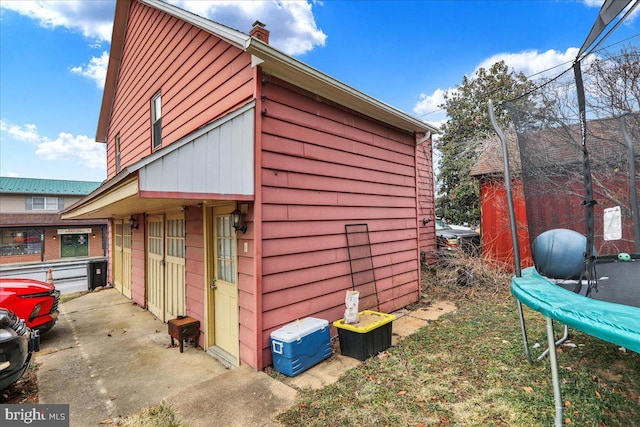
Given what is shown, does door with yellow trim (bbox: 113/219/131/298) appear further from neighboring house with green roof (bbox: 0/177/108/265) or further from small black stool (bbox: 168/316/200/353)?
neighboring house with green roof (bbox: 0/177/108/265)

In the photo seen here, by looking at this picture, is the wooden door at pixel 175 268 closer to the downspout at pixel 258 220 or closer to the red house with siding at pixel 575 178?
the downspout at pixel 258 220

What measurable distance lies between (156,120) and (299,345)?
576cm

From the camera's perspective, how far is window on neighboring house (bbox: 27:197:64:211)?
70.2 ft

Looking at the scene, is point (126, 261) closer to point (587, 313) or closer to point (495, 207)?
point (587, 313)

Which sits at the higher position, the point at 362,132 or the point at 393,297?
the point at 362,132

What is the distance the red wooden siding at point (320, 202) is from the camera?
366 cm

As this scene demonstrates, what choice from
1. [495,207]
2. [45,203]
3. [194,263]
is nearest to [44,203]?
[45,203]

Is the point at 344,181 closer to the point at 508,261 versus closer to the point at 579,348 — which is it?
the point at 579,348

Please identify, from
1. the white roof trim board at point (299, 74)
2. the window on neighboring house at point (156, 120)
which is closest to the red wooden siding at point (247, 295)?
the white roof trim board at point (299, 74)

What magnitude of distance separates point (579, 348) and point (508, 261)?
14.9 feet

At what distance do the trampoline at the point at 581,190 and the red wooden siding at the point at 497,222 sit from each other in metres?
4.88

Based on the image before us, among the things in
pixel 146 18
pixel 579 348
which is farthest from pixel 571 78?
pixel 146 18

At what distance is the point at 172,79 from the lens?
5.70m

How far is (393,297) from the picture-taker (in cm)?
561
